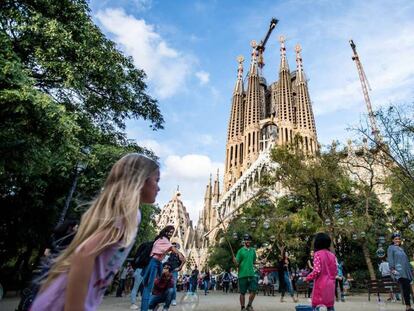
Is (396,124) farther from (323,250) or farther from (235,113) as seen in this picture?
(235,113)

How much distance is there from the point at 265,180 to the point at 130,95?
10451mm

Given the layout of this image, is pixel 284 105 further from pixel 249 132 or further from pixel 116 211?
pixel 116 211

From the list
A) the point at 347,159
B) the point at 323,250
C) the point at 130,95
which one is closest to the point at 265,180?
the point at 347,159

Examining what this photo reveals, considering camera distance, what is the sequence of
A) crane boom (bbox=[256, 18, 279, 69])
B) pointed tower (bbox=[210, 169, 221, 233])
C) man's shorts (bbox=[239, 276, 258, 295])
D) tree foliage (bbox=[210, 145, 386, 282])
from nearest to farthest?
man's shorts (bbox=[239, 276, 258, 295])
tree foliage (bbox=[210, 145, 386, 282])
pointed tower (bbox=[210, 169, 221, 233])
crane boom (bbox=[256, 18, 279, 69])

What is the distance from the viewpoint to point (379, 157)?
17266 millimetres

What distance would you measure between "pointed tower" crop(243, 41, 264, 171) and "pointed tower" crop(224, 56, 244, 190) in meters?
1.93

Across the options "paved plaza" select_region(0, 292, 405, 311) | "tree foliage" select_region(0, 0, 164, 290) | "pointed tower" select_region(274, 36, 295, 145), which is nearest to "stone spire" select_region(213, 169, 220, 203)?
"pointed tower" select_region(274, 36, 295, 145)

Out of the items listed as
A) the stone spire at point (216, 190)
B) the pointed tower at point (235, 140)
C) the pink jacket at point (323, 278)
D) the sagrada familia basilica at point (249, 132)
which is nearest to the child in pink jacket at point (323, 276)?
the pink jacket at point (323, 278)

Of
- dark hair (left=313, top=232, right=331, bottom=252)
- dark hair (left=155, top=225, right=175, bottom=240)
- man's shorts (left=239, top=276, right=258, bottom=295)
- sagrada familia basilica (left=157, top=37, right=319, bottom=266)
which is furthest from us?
sagrada familia basilica (left=157, top=37, right=319, bottom=266)

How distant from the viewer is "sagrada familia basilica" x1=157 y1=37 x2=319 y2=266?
219 ft

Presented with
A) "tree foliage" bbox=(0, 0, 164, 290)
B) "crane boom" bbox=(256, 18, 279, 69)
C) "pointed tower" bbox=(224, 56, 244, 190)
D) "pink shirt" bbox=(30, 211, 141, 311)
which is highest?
"crane boom" bbox=(256, 18, 279, 69)

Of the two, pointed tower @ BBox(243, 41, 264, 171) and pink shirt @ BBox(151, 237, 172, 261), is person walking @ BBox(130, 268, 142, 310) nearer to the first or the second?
pink shirt @ BBox(151, 237, 172, 261)

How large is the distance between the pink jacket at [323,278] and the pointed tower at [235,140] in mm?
66507

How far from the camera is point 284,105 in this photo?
7744 centimetres
